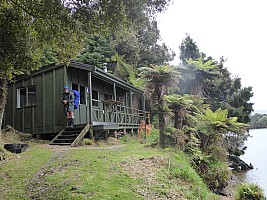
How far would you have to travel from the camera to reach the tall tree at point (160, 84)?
29.5 ft

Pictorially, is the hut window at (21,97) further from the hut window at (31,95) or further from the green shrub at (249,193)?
the green shrub at (249,193)

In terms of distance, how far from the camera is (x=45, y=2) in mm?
5305

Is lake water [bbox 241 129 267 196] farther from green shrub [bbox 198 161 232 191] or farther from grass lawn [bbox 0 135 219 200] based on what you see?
grass lawn [bbox 0 135 219 200]

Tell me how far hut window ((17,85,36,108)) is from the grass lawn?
6.57m

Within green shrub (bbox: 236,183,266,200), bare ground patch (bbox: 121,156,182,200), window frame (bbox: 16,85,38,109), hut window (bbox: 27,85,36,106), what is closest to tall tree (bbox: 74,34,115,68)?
window frame (bbox: 16,85,38,109)

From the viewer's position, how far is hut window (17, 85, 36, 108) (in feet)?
42.7

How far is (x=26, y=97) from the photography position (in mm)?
13125

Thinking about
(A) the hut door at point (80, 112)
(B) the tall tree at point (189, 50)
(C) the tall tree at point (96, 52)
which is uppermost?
(B) the tall tree at point (189, 50)

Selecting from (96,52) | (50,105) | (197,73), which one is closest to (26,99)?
(50,105)

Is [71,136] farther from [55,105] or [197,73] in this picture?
[197,73]

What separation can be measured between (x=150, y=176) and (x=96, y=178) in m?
1.12

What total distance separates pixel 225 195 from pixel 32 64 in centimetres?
742

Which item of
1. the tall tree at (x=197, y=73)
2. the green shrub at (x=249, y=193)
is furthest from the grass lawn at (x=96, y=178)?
the tall tree at (x=197, y=73)

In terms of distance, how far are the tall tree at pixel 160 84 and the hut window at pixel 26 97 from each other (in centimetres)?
661
